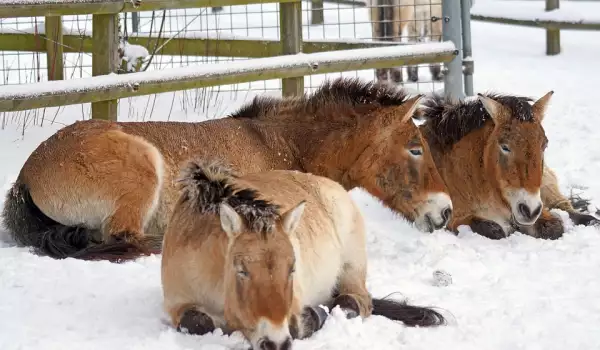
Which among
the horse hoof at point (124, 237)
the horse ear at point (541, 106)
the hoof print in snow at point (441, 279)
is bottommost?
the hoof print in snow at point (441, 279)

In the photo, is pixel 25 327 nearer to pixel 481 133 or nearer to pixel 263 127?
pixel 263 127

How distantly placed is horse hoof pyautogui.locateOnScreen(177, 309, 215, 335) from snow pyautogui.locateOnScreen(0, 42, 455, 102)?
3.40m

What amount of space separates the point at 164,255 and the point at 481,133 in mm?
3460

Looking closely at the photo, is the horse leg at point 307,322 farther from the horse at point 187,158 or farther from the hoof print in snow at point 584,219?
the hoof print in snow at point 584,219

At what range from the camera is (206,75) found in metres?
8.16

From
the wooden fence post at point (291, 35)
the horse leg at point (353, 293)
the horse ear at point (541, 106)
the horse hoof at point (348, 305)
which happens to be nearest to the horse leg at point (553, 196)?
the horse ear at point (541, 106)

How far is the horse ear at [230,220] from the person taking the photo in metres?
4.14

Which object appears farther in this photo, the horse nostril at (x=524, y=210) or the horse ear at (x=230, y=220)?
the horse nostril at (x=524, y=210)

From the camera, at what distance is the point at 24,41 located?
958cm

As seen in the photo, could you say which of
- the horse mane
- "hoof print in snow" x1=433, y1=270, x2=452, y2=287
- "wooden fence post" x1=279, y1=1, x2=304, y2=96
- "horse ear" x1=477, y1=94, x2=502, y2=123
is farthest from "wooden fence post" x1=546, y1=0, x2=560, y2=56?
the horse mane

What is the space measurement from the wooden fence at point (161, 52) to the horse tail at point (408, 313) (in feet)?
11.5

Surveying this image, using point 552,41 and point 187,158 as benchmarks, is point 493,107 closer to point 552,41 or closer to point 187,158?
point 187,158

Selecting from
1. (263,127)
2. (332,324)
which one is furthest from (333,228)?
(263,127)

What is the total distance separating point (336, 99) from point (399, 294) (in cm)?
231
